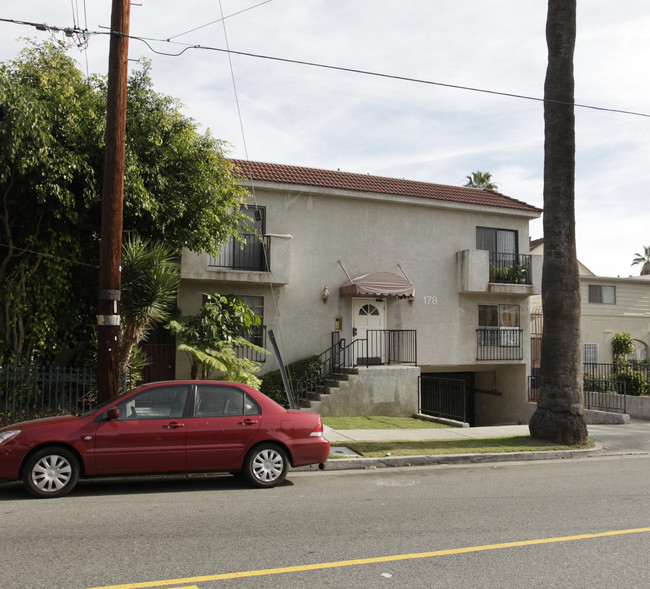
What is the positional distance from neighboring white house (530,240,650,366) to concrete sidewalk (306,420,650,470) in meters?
11.7

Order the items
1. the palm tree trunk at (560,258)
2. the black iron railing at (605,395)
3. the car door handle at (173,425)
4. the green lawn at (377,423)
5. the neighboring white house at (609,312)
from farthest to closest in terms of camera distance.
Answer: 1. the neighboring white house at (609,312)
2. the black iron railing at (605,395)
3. the green lawn at (377,423)
4. the palm tree trunk at (560,258)
5. the car door handle at (173,425)

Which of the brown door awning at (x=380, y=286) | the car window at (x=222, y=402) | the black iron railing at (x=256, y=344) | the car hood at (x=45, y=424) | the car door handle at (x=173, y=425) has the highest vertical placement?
the brown door awning at (x=380, y=286)

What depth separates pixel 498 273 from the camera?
21531mm

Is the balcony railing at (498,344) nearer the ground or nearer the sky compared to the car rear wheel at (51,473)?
nearer the sky

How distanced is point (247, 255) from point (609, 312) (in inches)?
731

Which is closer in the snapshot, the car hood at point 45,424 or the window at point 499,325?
the car hood at point 45,424

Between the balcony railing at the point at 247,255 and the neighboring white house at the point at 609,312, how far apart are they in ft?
47.8

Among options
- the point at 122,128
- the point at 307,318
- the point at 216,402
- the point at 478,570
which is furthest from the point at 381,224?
the point at 478,570

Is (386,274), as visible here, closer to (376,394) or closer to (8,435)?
(376,394)

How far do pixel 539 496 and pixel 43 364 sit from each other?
11.0 m

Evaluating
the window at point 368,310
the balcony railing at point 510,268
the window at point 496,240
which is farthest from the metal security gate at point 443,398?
the window at point 496,240

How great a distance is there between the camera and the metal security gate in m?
19.6

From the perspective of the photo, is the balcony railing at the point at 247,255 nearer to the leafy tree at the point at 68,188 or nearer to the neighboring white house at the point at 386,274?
the neighboring white house at the point at 386,274

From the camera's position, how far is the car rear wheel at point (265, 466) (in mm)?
8266
